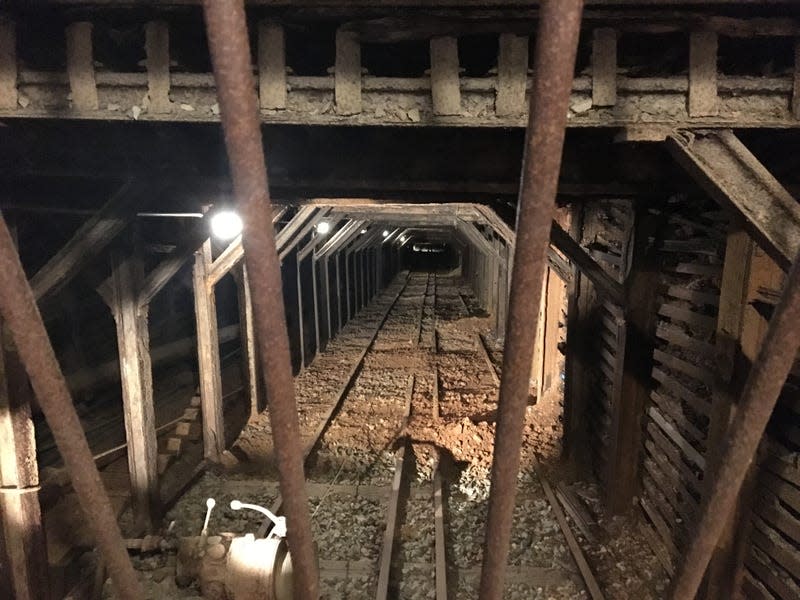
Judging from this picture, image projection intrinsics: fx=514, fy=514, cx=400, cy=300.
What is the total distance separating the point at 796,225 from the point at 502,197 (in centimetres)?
218

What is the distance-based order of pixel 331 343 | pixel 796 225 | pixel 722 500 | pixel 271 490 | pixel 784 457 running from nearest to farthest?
pixel 722 500, pixel 796 225, pixel 784 457, pixel 271 490, pixel 331 343

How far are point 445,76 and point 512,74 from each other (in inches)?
11.2

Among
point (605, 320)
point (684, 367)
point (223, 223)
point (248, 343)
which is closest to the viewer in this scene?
point (684, 367)

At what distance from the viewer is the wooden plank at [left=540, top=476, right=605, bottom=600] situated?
3953mm

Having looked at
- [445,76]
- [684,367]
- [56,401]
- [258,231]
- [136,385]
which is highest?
[445,76]

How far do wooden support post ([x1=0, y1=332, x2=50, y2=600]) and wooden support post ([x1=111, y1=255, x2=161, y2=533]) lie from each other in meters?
0.83

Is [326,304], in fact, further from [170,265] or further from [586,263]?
[586,263]

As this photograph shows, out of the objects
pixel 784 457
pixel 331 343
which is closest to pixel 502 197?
pixel 784 457

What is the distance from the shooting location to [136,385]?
4402 mm

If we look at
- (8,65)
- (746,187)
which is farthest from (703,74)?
(8,65)

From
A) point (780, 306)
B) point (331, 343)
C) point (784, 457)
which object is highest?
point (780, 306)

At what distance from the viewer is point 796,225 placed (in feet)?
6.53

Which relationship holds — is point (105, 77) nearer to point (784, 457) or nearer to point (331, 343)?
point (784, 457)

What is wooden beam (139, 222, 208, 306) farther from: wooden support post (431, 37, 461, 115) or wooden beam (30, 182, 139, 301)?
wooden support post (431, 37, 461, 115)
